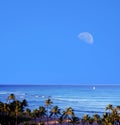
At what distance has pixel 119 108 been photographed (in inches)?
5143

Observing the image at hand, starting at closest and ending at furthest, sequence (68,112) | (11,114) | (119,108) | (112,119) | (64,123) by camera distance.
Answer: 1. (112,119)
2. (11,114)
3. (119,108)
4. (68,112)
5. (64,123)

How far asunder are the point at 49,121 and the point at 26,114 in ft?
54.0

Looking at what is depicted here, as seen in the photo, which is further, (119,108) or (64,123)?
(64,123)

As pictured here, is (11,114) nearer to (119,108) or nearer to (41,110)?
(41,110)

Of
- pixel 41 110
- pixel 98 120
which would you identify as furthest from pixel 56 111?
pixel 98 120

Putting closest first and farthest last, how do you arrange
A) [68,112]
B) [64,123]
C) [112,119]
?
[112,119], [68,112], [64,123]

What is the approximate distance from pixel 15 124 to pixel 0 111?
6.89m

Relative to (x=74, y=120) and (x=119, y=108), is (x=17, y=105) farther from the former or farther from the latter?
(x=119, y=108)

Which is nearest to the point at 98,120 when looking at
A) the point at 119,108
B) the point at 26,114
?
the point at 119,108

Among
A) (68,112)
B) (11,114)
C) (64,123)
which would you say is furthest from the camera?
(64,123)

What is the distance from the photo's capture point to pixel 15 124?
403 ft

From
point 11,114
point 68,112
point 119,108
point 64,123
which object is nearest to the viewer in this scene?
point 11,114

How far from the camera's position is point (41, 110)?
144m

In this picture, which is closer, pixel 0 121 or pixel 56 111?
pixel 0 121
